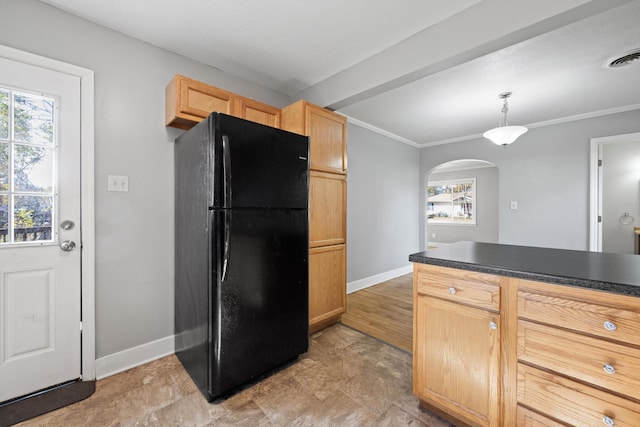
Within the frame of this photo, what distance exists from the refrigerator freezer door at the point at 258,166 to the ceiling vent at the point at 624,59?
104 inches

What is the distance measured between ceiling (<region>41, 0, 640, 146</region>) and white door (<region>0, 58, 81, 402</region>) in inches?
24.8

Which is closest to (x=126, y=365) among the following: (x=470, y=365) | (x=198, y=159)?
(x=198, y=159)

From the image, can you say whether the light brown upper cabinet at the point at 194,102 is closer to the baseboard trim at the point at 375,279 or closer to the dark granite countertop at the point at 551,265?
the dark granite countertop at the point at 551,265

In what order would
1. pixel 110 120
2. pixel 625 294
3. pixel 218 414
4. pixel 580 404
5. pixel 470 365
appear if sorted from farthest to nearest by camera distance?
pixel 110 120 < pixel 218 414 < pixel 470 365 < pixel 580 404 < pixel 625 294

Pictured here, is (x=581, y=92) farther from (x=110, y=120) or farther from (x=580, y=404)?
(x=110, y=120)

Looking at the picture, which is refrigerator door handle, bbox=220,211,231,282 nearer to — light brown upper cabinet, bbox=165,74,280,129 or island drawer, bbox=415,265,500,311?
light brown upper cabinet, bbox=165,74,280,129

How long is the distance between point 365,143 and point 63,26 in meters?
3.23

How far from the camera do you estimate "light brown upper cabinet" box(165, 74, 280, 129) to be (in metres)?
1.92

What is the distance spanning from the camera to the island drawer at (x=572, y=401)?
0.94m

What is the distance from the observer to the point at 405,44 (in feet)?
6.61

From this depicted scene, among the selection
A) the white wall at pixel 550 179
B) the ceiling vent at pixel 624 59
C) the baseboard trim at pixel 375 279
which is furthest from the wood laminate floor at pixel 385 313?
the ceiling vent at pixel 624 59

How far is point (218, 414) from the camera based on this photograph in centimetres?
149

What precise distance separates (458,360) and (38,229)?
255 cm

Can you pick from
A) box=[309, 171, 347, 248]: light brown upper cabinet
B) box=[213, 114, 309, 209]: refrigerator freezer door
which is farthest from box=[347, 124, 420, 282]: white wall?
box=[213, 114, 309, 209]: refrigerator freezer door
